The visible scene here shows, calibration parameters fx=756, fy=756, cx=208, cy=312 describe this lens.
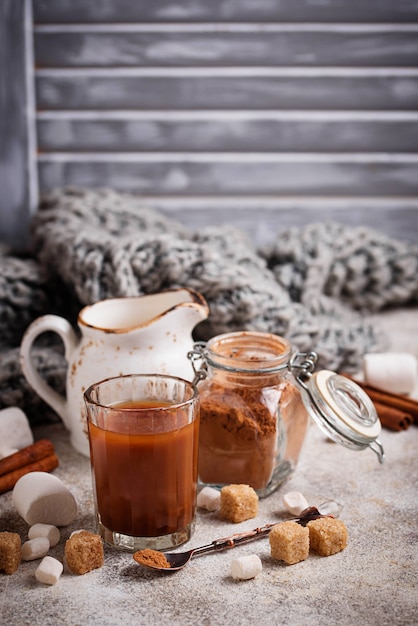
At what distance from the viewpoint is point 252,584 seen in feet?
2.83

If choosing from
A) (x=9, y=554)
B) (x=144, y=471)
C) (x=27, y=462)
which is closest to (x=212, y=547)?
(x=144, y=471)

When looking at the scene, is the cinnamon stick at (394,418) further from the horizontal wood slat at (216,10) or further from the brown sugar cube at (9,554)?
the horizontal wood slat at (216,10)

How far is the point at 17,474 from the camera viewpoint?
1097 millimetres

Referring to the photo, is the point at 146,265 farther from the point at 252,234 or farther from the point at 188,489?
the point at 252,234

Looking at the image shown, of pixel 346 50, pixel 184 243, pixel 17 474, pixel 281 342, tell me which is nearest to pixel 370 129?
pixel 346 50

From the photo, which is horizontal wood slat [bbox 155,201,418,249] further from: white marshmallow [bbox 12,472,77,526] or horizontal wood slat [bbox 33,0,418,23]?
white marshmallow [bbox 12,472,77,526]

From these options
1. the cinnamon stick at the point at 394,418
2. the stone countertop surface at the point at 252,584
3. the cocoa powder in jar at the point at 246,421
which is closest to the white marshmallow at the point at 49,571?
the stone countertop surface at the point at 252,584

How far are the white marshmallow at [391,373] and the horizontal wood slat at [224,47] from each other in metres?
1.05

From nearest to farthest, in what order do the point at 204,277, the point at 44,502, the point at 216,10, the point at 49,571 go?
the point at 49,571, the point at 44,502, the point at 204,277, the point at 216,10

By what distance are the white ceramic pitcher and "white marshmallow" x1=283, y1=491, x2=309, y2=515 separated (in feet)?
0.81

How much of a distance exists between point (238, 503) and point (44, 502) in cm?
25

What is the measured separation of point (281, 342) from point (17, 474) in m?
0.43

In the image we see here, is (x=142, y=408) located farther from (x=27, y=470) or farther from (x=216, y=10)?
(x=216, y=10)

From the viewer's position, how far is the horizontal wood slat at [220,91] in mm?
2119
